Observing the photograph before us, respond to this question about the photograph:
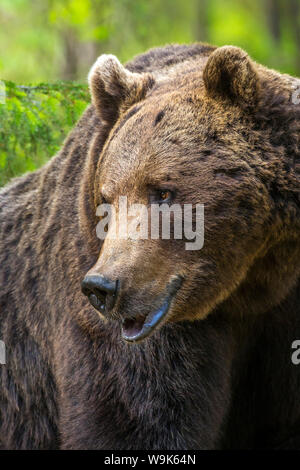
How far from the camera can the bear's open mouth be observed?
4.43m

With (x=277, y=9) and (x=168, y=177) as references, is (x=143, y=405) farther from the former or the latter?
(x=277, y=9)

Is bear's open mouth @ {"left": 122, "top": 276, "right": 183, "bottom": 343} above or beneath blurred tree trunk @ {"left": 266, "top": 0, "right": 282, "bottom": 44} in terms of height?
beneath

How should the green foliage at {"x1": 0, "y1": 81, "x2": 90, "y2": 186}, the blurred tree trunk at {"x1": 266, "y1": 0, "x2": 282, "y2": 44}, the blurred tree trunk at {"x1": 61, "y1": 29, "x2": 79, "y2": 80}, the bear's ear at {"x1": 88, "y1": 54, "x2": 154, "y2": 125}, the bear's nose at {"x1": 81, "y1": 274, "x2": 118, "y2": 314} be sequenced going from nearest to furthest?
the bear's nose at {"x1": 81, "y1": 274, "x2": 118, "y2": 314} < the bear's ear at {"x1": 88, "y1": 54, "x2": 154, "y2": 125} < the green foliage at {"x1": 0, "y1": 81, "x2": 90, "y2": 186} < the blurred tree trunk at {"x1": 61, "y1": 29, "x2": 79, "y2": 80} < the blurred tree trunk at {"x1": 266, "y1": 0, "x2": 282, "y2": 44}

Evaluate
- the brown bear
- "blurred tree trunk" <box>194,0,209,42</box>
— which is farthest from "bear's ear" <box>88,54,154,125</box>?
"blurred tree trunk" <box>194,0,209,42</box>

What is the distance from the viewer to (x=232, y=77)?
4531 mm

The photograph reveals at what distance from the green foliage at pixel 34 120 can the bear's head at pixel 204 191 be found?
3127 millimetres

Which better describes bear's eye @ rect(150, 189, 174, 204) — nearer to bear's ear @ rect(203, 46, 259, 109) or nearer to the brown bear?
the brown bear

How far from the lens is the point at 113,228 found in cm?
450

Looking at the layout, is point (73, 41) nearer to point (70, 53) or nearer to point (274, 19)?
point (70, 53)

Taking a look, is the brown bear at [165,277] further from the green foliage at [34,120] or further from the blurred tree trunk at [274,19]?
the blurred tree trunk at [274,19]

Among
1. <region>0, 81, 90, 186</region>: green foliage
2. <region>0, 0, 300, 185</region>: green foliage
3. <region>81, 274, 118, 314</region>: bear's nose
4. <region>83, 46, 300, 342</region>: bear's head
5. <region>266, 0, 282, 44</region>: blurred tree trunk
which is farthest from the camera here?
<region>266, 0, 282, 44</region>: blurred tree trunk

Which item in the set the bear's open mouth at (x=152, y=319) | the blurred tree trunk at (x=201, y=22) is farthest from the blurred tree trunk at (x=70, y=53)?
the bear's open mouth at (x=152, y=319)

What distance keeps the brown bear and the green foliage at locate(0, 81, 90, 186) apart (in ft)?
5.13

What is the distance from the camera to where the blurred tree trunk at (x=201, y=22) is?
20.6 m
